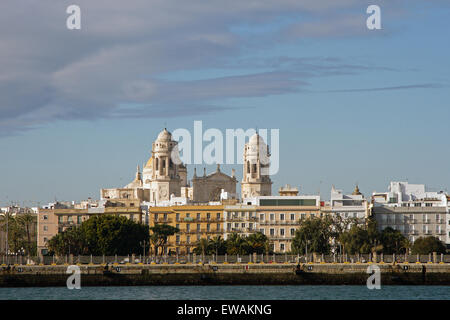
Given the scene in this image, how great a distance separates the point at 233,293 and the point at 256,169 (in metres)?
96.6

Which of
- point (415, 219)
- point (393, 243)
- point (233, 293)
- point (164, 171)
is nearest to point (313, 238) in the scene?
point (393, 243)

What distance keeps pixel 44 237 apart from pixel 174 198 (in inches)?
1094

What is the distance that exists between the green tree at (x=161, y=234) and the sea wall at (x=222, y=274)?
35.2 metres

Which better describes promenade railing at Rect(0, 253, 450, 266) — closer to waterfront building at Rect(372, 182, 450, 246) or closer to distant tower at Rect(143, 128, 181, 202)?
waterfront building at Rect(372, 182, 450, 246)

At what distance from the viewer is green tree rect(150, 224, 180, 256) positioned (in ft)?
420

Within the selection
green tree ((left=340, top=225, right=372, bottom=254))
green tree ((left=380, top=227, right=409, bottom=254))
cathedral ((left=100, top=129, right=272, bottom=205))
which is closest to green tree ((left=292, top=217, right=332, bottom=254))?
green tree ((left=340, top=225, right=372, bottom=254))

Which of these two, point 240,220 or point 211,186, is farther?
point 211,186

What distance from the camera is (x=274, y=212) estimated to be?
13788 centimetres

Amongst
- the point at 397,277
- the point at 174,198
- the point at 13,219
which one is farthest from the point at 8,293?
the point at 174,198

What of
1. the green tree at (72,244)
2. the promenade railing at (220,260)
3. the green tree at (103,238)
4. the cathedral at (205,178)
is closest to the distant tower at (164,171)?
the cathedral at (205,178)

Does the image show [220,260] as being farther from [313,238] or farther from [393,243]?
[393,243]

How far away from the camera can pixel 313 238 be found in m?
116

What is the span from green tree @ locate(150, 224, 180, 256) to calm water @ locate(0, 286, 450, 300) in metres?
38.6

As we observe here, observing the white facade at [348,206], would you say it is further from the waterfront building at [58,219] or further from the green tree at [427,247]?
the waterfront building at [58,219]
